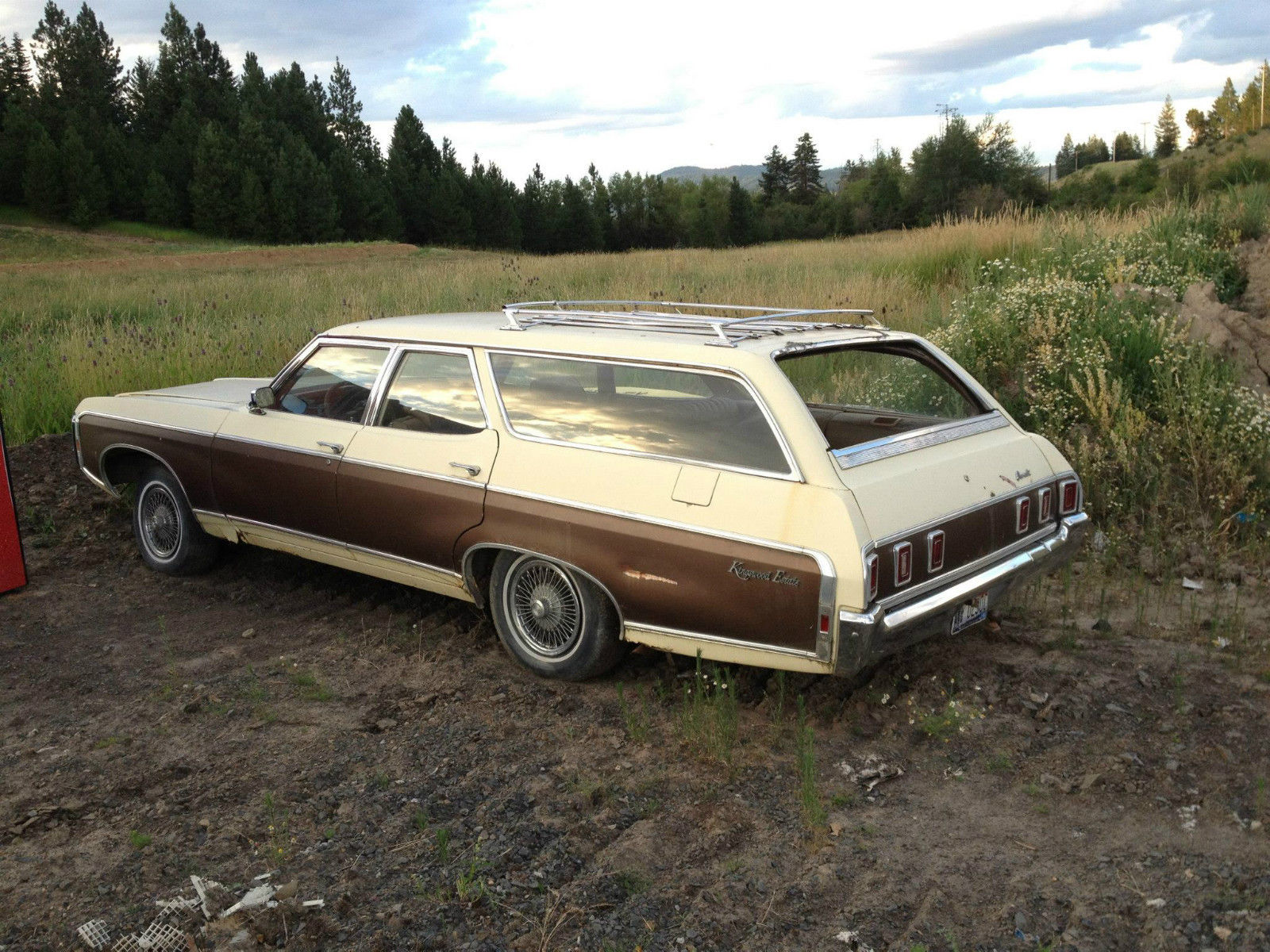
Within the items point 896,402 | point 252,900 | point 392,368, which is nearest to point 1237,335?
point 896,402

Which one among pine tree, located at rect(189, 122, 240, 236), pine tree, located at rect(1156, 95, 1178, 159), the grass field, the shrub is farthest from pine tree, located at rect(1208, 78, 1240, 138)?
the shrub

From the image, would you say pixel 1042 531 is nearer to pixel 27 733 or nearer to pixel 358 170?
pixel 27 733

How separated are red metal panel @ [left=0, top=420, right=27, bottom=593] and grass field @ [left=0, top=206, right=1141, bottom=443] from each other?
2.93 meters

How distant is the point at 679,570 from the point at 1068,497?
1943mm

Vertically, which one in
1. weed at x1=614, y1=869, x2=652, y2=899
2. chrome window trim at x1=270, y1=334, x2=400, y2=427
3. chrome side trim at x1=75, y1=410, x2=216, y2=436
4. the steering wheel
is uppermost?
chrome window trim at x1=270, y1=334, x2=400, y2=427

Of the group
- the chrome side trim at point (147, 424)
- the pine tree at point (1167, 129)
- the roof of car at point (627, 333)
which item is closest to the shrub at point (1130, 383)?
the roof of car at point (627, 333)

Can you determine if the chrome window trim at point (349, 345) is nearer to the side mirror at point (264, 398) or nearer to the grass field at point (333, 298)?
the side mirror at point (264, 398)

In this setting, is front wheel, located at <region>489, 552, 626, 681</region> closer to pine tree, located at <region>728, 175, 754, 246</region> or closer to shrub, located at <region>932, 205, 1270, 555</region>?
shrub, located at <region>932, 205, 1270, 555</region>

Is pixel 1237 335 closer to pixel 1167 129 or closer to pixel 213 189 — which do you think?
pixel 213 189

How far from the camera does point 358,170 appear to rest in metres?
74.5

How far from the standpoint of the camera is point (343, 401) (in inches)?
211

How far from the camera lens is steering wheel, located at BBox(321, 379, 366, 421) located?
5.29 metres

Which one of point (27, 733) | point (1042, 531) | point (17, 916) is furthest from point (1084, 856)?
point (27, 733)

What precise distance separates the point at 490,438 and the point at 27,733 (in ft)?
7.51
